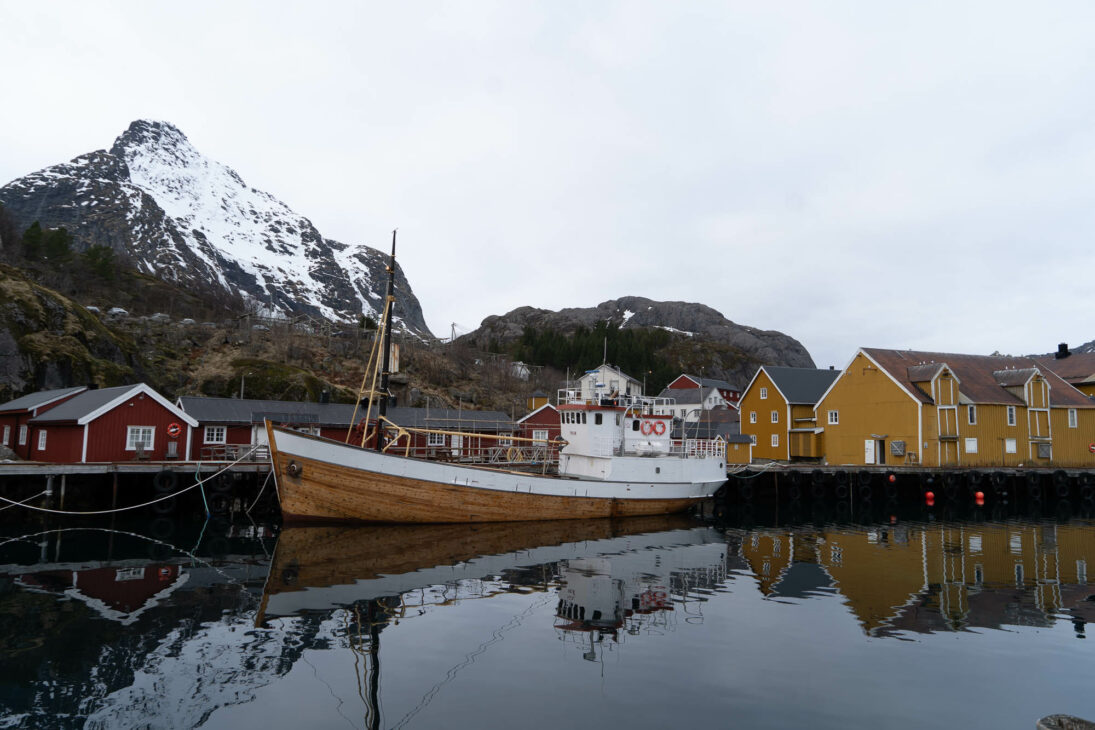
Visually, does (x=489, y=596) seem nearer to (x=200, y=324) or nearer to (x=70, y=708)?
(x=70, y=708)

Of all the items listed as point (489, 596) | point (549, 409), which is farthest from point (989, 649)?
point (549, 409)

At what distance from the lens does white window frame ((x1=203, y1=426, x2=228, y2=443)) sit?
30.2 m

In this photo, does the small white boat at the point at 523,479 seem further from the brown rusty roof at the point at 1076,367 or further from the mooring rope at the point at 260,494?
the brown rusty roof at the point at 1076,367

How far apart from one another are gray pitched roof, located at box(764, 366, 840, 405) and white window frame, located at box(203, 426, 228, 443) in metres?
35.6

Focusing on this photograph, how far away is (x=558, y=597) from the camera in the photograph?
47.4 ft

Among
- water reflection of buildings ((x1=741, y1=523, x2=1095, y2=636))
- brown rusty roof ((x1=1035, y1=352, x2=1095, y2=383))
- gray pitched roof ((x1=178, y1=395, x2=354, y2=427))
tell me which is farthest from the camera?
brown rusty roof ((x1=1035, y1=352, x2=1095, y2=383))

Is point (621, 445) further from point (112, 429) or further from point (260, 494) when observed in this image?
point (112, 429)

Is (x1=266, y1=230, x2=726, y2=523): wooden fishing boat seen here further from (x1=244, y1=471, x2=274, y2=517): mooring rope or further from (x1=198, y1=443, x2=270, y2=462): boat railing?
(x1=198, y1=443, x2=270, y2=462): boat railing

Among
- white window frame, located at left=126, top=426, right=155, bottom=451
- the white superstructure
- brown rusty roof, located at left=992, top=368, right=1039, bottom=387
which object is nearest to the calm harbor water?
white window frame, located at left=126, top=426, right=155, bottom=451

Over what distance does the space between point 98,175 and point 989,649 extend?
18942cm

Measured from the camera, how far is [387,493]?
22.7 m

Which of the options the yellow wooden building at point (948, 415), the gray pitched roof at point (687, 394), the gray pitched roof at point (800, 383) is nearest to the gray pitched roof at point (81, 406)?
the gray pitched roof at point (800, 383)

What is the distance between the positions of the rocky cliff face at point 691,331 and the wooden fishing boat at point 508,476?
3359 inches

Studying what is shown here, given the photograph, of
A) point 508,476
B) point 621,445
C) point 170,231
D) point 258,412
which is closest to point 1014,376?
point 621,445
